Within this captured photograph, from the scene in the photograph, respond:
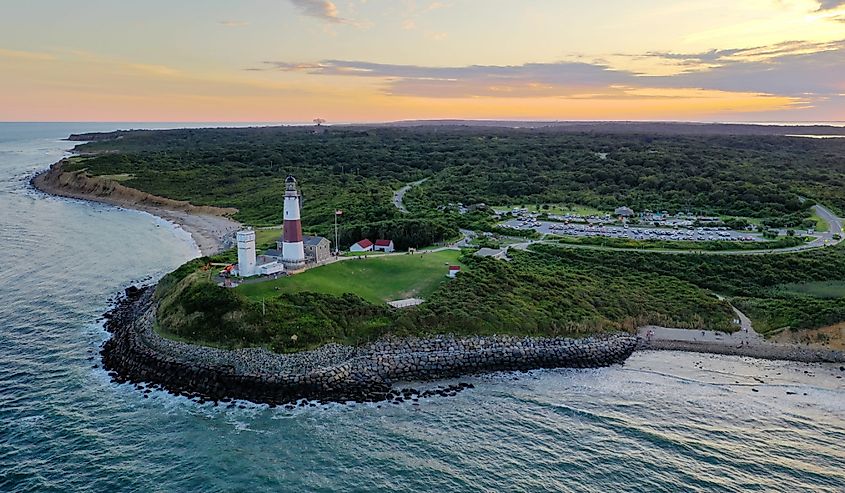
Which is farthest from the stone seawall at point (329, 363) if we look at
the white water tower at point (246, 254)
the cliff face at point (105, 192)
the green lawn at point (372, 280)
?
the cliff face at point (105, 192)

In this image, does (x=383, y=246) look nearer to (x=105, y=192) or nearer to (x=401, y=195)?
(x=401, y=195)

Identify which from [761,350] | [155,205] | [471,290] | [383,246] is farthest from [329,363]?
[155,205]

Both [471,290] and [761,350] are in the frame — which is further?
[471,290]

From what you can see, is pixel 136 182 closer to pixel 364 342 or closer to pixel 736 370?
pixel 364 342

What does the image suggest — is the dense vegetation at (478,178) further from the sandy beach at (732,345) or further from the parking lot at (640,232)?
the sandy beach at (732,345)

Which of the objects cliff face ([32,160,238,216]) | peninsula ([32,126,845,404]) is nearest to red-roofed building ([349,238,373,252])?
peninsula ([32,126,845,404])

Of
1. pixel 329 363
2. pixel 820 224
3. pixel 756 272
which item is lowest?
pixel 329 363

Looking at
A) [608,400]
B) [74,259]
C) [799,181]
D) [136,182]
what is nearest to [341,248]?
[74,259]
